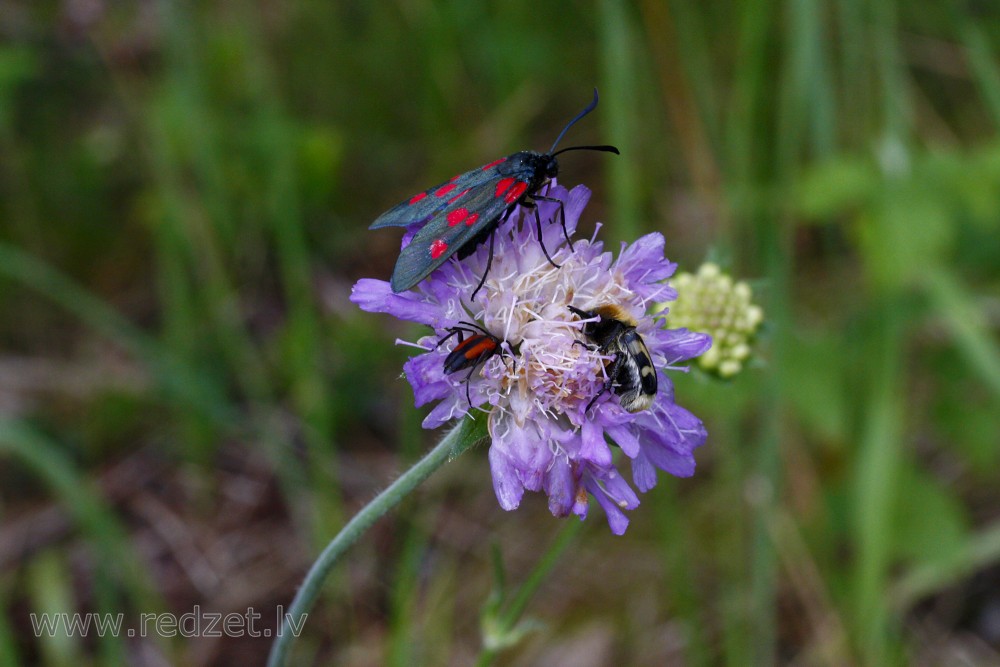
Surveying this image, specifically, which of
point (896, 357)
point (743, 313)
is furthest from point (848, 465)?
point (743, 313)

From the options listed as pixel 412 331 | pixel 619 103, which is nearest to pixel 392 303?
pixel 412 331

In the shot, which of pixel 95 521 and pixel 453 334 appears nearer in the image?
pixel 453 334

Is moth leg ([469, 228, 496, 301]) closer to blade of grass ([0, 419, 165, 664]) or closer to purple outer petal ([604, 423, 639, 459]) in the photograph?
purple outer petal ([604, 423, 639, 459])

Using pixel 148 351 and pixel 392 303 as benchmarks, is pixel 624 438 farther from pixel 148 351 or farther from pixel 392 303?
pixel 148 351

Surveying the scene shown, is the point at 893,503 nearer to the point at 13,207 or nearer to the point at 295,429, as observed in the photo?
the point at 295,429

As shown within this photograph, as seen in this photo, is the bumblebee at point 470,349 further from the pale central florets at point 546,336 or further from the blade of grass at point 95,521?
the blade of grass at point 95,521
